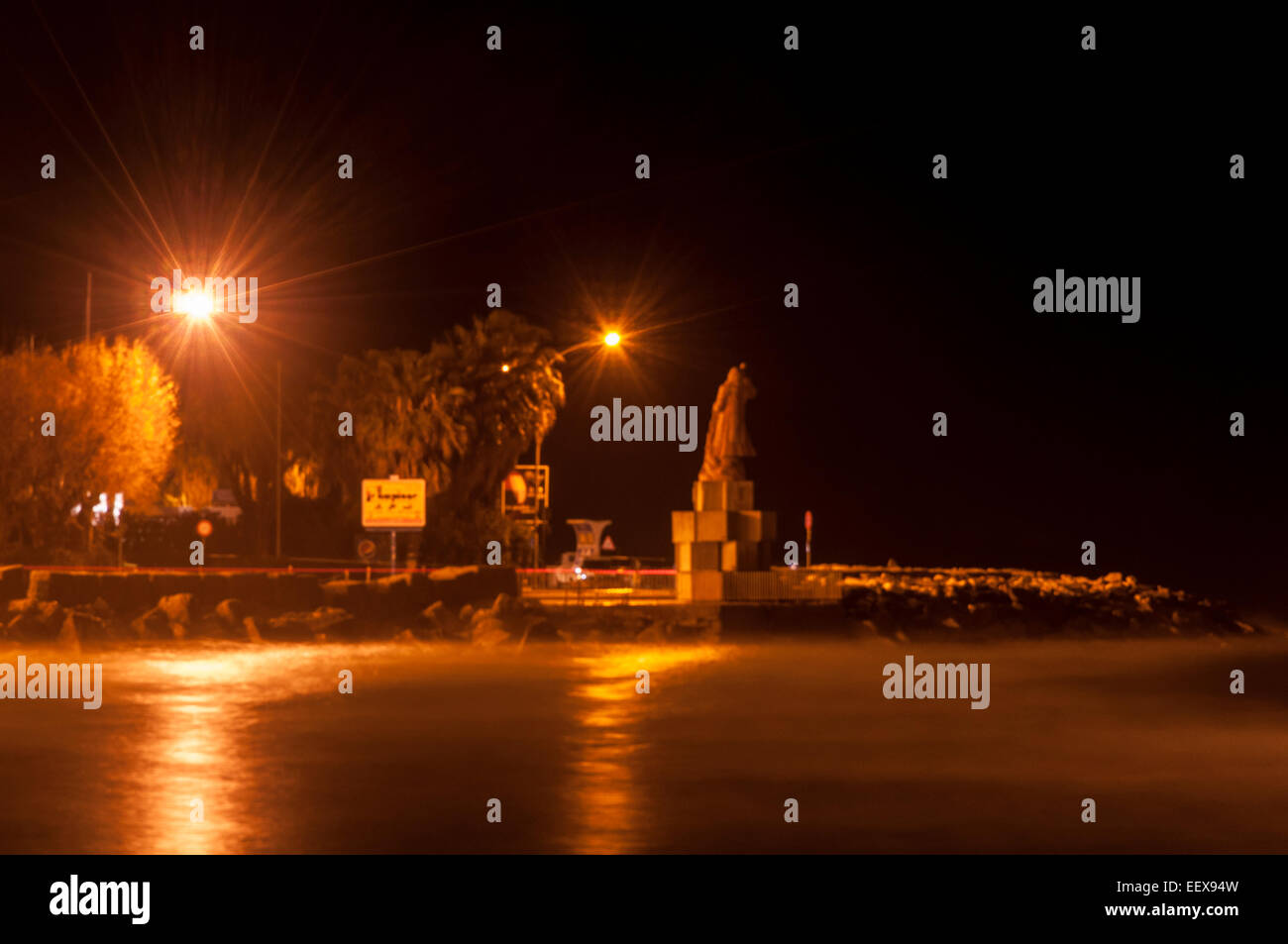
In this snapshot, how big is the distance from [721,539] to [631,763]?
23.4 m

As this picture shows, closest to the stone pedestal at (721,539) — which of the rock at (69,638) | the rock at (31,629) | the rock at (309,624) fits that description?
the rock at (309,624)

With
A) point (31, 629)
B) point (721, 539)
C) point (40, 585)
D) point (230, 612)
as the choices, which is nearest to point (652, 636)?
point (721, 539)

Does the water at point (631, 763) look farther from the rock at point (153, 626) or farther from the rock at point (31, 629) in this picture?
the rock at point (153, 626)

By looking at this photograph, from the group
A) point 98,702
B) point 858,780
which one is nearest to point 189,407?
point 98,702

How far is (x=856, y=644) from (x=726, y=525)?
21.5 feet

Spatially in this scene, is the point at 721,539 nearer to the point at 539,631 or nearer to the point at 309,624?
the point at 539,631

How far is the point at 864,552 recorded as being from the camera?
236 ft

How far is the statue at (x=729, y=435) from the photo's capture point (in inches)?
1491

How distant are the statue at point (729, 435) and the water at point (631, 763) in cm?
1318

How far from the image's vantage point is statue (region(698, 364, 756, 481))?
124 ft

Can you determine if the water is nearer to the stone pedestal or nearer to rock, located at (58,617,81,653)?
rock, located at (58,617,81,653)

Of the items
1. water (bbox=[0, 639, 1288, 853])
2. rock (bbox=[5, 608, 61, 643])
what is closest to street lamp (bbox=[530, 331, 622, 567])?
water (bbox=[0, 639, 1288, 853])

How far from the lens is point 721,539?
37.6 m

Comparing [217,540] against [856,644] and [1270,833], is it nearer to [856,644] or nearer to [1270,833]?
[856,644]
